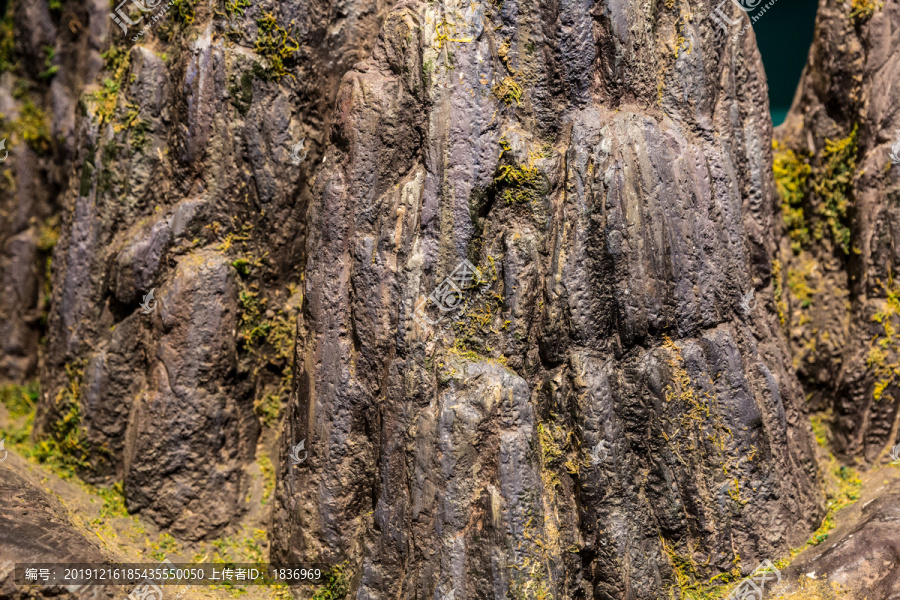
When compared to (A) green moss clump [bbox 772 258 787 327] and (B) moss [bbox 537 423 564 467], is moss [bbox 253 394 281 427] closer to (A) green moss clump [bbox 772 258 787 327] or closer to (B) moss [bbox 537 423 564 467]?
(B) moss [bbox 537 423 564 467]

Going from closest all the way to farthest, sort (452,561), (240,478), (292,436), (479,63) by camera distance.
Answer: (452,561), (479,63), (292,436), (240,478)

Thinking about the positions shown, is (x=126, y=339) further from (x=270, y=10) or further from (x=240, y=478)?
(x=270, y=10)

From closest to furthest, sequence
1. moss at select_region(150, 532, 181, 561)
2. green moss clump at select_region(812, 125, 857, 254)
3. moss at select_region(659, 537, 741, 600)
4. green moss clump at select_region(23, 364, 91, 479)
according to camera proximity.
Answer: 1. moss at select_region(659, 537, 741, 600)
2. moss at select_region(150, 532, 181, 561)
3. green moss clump at select_region(23, 364, 91, 479)
4. green moss clump at select_region(812, 125, 857, 254)

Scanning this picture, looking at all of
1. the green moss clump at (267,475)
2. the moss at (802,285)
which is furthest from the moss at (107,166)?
the moss at (802,285)

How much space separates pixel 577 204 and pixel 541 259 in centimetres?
54

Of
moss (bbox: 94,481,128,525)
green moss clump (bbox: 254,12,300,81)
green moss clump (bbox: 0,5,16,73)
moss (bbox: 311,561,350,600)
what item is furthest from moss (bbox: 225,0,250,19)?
moss (bbox: 311,561,350,600)

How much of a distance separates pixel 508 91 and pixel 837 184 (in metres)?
3.70

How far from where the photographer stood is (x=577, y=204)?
567 cm

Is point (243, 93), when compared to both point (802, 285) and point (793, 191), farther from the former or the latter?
point (802, 285)

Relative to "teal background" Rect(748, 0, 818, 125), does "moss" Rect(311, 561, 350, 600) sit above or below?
below

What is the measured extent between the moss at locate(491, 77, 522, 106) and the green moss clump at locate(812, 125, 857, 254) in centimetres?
349

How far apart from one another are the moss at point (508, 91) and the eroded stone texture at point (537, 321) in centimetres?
2

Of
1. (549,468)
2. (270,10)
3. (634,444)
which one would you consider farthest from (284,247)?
(634,444)

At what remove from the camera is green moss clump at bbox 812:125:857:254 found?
272 inches
